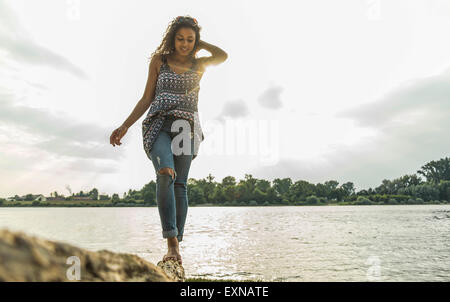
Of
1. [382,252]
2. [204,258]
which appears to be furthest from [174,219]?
[382,252]

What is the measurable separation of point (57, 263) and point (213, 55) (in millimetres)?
3412

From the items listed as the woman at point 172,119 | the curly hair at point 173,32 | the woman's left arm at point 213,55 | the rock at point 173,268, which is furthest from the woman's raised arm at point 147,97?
the rock at point 173,268

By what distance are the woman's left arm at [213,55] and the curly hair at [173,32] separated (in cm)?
15

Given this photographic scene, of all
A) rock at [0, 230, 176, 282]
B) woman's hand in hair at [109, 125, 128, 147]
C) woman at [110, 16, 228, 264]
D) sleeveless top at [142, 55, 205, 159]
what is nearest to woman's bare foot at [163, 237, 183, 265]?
woman at [110, 16, 228, 264]

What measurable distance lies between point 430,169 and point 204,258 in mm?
136749

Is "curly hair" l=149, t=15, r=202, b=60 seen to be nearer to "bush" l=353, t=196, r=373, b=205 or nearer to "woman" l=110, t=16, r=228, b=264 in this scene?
"woman" l=110, t=16, r=228, b=264

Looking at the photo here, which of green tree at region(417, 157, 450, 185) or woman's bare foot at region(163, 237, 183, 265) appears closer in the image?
woman's bare foot at region(163, 237, 183, 265)

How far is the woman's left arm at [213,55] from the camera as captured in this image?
4.32 meters

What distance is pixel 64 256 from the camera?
1.55 meters

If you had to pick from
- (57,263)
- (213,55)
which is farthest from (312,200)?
(57,263)

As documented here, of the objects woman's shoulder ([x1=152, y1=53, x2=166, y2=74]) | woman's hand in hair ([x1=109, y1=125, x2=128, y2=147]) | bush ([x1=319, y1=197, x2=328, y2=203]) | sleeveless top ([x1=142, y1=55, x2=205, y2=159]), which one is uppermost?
woman's shoulder ([x1=152, y1=53, x2=166, y2=74])

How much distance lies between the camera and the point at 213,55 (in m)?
4.37

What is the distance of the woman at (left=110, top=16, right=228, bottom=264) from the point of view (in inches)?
141

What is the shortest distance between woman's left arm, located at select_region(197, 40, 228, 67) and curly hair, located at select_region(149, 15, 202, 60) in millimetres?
152
